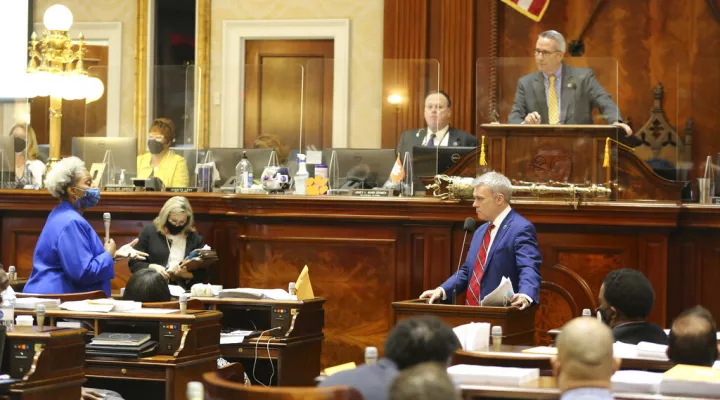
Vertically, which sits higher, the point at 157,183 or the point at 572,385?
the point at 157,183

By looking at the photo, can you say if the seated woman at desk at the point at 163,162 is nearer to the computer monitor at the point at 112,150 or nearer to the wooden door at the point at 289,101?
the computer monitor at the point at 112,150

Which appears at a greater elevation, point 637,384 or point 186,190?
point 186,190

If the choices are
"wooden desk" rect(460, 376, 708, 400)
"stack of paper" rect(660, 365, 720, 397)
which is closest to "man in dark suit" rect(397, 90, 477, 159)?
"wooden desk" rect(460, 376, 708, 400)

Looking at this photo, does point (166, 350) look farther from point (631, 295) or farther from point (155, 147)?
point (155, 147)

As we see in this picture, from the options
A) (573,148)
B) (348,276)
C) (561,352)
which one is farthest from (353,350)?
(561,352)

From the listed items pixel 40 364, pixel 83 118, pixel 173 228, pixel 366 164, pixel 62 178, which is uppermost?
pixel 83 118

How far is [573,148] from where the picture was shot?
7180 millimetres

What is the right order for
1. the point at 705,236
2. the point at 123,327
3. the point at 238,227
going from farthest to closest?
the point at 238,227
the point at 705,236
the point at 123,327

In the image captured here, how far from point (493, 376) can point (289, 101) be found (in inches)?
208

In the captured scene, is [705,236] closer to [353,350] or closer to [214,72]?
[353,350]

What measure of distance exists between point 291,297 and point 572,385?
3419mm

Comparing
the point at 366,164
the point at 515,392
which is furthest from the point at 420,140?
the point at 515,392

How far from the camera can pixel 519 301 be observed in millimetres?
5824

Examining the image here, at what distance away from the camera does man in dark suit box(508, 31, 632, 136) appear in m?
7.45
